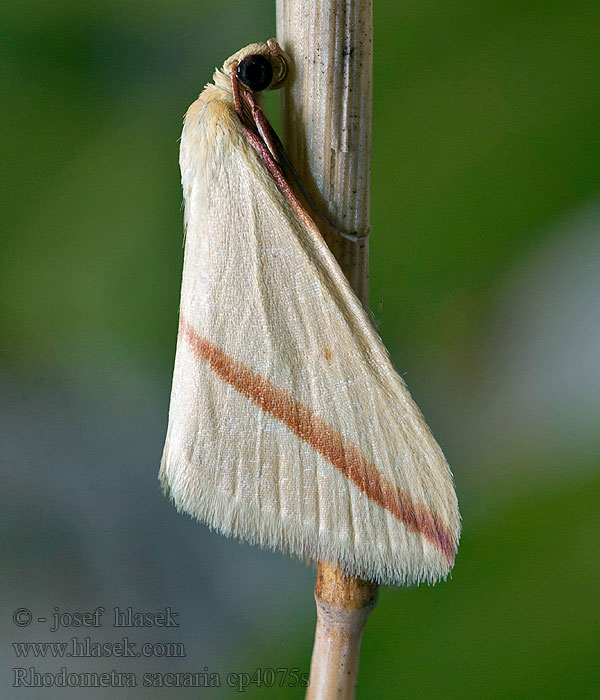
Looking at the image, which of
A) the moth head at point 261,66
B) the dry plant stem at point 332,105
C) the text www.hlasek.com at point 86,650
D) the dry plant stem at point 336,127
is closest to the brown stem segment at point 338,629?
the dry plant stem at point 336,127

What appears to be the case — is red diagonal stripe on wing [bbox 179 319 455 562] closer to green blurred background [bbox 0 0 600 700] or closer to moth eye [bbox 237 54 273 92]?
Result: moth eye [bbox 237 54 273 92]

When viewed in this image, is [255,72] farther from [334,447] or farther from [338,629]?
[338,629]

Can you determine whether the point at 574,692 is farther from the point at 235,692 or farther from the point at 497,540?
the point at 235,692

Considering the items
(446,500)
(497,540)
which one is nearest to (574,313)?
(497,540)

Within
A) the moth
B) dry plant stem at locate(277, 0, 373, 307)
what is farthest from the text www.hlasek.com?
dry plant stem at locate(277, 0, 373, 307)

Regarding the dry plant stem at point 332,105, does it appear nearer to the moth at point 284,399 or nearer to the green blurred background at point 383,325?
the moth at point 284,399

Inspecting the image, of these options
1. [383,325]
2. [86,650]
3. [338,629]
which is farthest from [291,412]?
[86,650]
